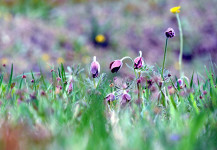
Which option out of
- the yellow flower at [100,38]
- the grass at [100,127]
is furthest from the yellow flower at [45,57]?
the grass at [100,127]

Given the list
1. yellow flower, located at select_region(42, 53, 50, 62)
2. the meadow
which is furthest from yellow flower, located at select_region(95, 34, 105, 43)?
yellow flower, located at select_region(42, 53, 50, 62)

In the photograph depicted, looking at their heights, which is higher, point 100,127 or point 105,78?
point 105,78

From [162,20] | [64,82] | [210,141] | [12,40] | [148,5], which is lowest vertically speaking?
[210,141]

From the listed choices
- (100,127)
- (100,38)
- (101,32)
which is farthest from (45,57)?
(100,127)

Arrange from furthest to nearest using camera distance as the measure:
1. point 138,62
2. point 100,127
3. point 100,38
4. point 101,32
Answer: point 101,32 < point 100,38 < point 138,62 < point 100,127

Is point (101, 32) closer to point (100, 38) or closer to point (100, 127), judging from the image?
point (100, 38)

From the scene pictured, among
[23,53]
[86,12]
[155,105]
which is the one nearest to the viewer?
[155,105]

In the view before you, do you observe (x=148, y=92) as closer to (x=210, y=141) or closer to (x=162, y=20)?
(x=210, y=141)

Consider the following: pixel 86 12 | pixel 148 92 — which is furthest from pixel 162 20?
pixel 148 92
